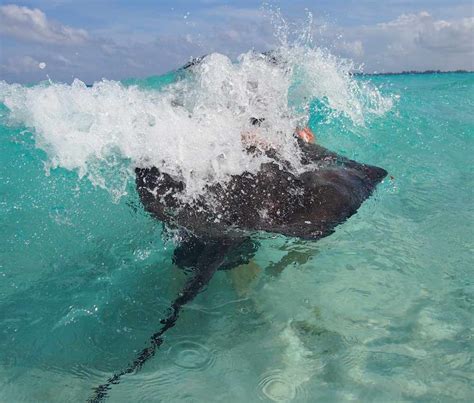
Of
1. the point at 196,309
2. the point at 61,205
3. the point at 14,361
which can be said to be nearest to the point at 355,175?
the point at 196,309

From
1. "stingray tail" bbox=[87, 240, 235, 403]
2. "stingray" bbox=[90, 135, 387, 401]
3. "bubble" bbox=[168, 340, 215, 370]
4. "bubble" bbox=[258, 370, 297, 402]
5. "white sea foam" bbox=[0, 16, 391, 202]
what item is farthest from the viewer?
"white sea foam" bbox=[0, 16, 391, 202]

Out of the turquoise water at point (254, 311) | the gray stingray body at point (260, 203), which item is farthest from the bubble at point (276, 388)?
the gray stingray body at point (260, 203)

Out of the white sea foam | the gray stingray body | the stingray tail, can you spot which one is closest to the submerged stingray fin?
the stingray tail

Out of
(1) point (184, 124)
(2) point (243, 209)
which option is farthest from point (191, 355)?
(1) point (184, 124)

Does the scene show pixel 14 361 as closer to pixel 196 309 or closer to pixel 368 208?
pixel 196 309

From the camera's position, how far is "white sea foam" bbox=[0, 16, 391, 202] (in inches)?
159

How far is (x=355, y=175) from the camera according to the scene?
4.37m

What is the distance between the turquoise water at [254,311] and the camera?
9.52 ft

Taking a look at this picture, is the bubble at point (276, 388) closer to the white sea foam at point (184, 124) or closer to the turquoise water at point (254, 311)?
the turquoise water at point (254, 311)

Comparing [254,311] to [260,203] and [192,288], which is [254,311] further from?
[260,203]

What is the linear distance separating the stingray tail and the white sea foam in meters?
0.63

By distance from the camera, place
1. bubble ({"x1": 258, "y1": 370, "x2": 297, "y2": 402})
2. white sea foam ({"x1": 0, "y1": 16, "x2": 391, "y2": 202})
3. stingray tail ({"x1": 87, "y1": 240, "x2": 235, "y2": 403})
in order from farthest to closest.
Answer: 1. white sea foam ({"x1": 0, "y1": 16, "x2": 391, "y2": 202})
2. stingray tail ({"x1": 87, "y1": 240, "x2": 235, "y2": 403})
3. bubble ({"x1": 258, "y1": 370, "x2": 297, "y2": 402})

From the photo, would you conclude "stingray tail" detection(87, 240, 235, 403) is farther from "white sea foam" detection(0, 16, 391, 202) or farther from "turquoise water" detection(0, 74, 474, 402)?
"white sea foam" detection(0, 16, 391, 202)

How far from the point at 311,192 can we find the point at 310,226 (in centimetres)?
38
